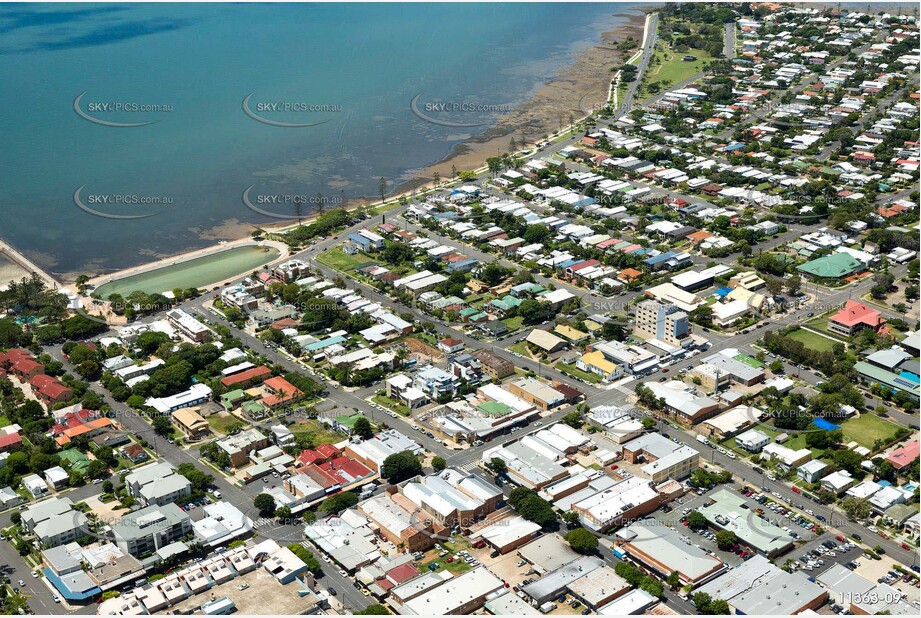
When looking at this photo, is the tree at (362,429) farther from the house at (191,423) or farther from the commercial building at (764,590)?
the commercial building at (764,590)

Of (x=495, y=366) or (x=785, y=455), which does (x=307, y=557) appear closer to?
(x=495, y=366)

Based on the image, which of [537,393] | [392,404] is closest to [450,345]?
[392,404]

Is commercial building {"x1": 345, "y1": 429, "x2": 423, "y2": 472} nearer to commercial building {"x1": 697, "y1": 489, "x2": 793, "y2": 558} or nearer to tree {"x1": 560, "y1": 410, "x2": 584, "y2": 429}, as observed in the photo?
tree {"x1": 560, "y1": 410, "x2": 584, "y2": 429}

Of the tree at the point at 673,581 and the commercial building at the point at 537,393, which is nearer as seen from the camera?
the tree at the point at 673,581

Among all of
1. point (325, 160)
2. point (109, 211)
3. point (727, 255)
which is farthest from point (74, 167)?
point (727, 255)

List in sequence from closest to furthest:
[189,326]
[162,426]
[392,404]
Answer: [162,426] < [392,404] < [189,326]
